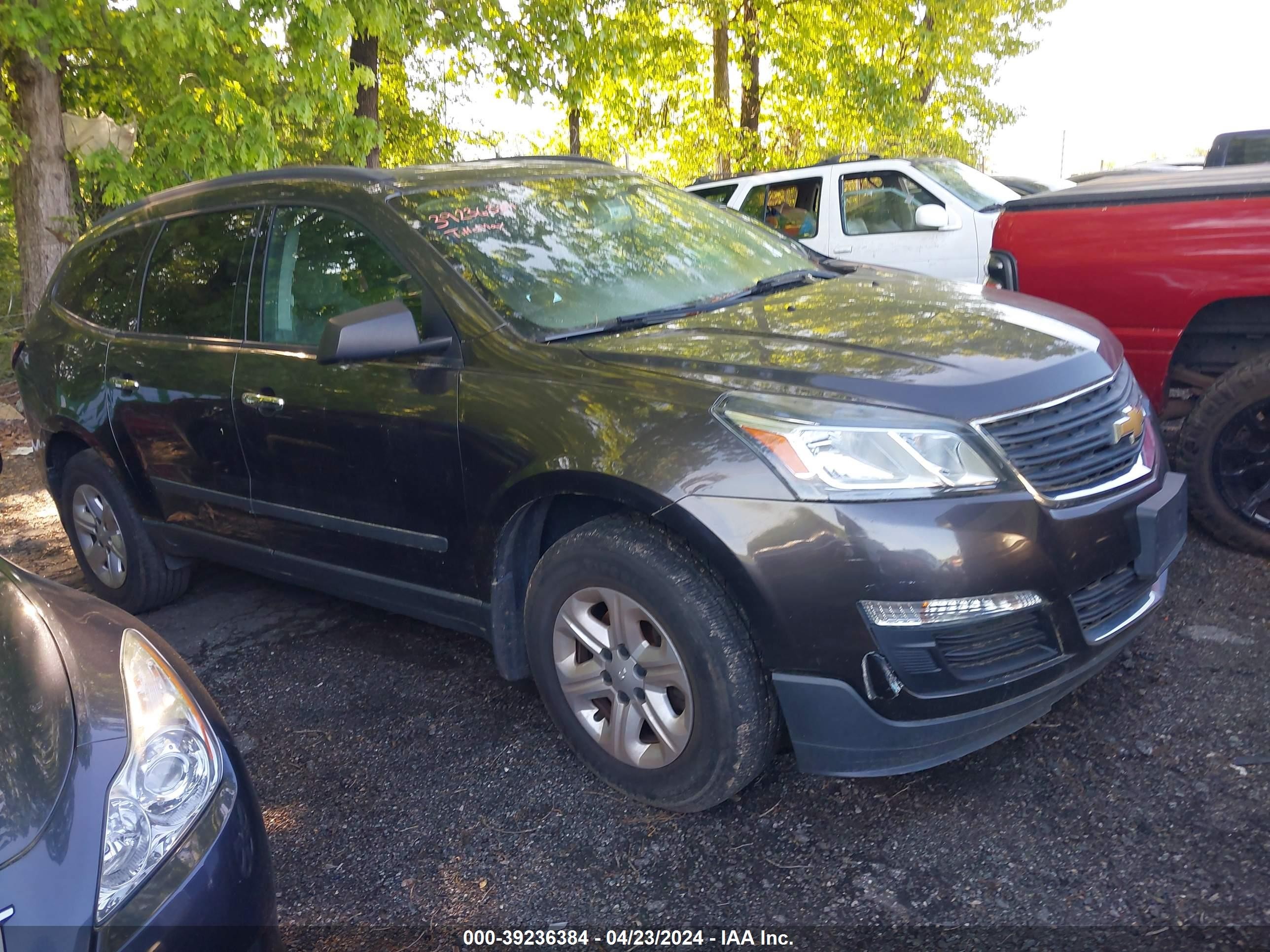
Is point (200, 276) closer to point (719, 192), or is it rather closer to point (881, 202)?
point (881, 202)

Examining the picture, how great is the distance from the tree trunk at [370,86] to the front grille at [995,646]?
7.97 meters

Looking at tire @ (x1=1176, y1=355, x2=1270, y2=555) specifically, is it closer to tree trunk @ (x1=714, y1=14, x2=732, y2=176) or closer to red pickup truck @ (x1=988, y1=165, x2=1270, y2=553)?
red pickup truck @ (x1=988, y1=165, x2=1270, y2=553)

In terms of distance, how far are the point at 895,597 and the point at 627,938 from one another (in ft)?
3.36

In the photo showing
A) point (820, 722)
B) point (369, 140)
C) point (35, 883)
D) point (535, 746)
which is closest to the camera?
point (35, 883)

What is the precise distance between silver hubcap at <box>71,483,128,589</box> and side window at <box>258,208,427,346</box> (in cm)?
156

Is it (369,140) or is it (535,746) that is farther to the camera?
(369,140)

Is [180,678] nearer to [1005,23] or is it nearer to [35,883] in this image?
[35,883]

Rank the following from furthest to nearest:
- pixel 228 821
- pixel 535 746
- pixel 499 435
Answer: pixel 535 746 < pixel 499 435 < pixel 228 821

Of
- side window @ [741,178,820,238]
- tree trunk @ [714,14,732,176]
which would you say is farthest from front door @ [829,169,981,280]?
tree trunk @ [714,14,732,176]

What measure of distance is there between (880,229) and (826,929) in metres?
8.19

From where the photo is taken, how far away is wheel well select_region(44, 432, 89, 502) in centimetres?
494

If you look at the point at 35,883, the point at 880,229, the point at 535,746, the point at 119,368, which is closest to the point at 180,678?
the point at 35,883

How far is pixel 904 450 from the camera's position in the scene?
8.45 ft

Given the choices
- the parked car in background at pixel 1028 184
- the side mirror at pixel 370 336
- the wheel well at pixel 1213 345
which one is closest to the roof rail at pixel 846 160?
the parked car in background at pixel 1028 184
